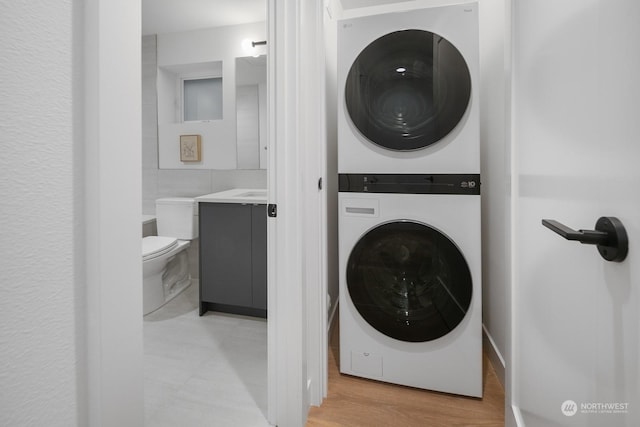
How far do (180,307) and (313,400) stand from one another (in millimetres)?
1580

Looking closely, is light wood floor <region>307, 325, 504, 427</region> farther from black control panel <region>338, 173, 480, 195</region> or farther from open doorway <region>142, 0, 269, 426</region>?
black control panel <region>338, 173, 480, 195</region>

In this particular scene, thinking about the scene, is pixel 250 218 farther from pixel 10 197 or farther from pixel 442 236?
pixel 10 197

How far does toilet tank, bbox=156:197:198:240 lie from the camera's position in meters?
2.78

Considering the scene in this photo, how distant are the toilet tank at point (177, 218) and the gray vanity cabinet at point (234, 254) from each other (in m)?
0.52

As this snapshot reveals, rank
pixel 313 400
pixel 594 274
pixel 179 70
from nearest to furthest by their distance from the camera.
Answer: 1. pixel 594 274
2. pixel 313 400
3. pixel 179 70

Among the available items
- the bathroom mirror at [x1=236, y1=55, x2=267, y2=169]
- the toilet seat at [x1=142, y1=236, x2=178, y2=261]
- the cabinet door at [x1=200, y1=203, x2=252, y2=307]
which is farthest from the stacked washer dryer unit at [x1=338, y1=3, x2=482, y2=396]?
the toilet seat at [x1=142, y1=236, x2=178, y2=261]

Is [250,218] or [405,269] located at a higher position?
[250,218]

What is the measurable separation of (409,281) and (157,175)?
103 inches

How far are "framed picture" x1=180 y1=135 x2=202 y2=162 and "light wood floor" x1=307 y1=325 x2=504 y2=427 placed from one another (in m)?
2.23

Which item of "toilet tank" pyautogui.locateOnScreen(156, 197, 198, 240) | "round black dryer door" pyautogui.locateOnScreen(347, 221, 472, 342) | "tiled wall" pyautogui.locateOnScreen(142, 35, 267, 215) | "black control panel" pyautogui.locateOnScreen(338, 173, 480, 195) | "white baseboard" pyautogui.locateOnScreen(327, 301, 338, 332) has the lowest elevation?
"white baseboard" pyautogui.locateOnScreen(327, 301, 338, 332)

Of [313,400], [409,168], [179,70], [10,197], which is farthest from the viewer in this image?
[179,70]

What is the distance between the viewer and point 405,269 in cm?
158

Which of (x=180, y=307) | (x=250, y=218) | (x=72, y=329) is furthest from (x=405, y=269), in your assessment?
(x=180, y=307)

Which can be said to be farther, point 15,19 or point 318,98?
point 318,98
